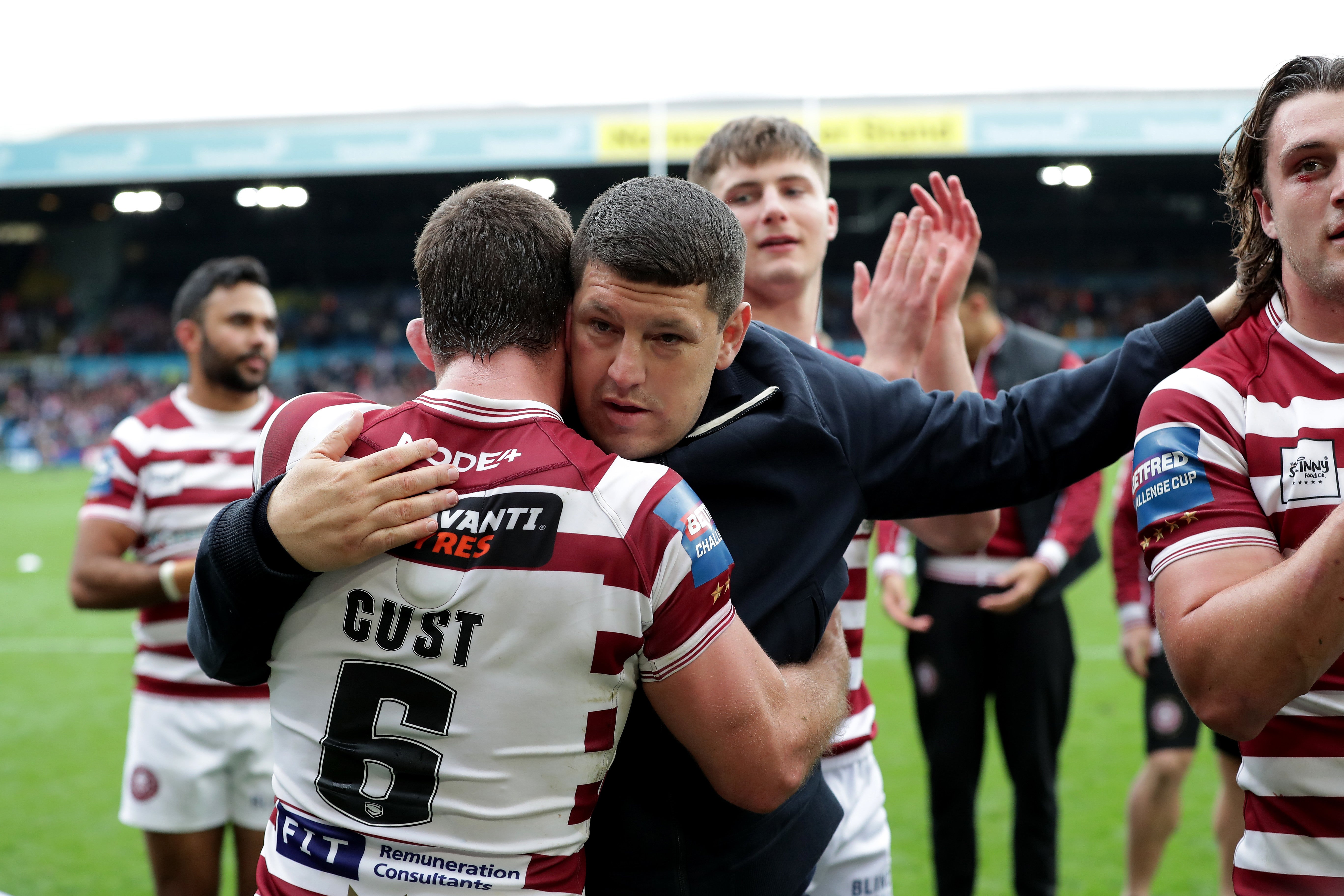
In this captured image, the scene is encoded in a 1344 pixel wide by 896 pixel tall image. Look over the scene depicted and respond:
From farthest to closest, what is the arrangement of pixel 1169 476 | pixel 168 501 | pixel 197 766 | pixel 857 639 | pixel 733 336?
1. pixel 168 501
2. pixel 197 766
3. pixel 857 639
4. pixel 733 336
5. pixel 1169 476

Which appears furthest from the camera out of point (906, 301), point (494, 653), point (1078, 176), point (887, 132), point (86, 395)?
point (86, 395)

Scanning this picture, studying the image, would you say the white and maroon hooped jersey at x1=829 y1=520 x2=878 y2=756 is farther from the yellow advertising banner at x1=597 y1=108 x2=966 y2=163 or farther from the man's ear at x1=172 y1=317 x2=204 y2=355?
the yellow advertising banner at x1=597 y1=108 x2=966 y2=163

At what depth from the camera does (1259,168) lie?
1886 millimetres

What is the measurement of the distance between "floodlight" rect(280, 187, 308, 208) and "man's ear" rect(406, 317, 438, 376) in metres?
27.1

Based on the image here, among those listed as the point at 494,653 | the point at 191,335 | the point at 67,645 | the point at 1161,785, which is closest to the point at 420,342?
the point at 494,653

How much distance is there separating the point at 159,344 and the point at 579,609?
1412 inches

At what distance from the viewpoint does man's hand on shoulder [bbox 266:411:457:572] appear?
1.48m

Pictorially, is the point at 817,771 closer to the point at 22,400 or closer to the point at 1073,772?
the point at 1073,772

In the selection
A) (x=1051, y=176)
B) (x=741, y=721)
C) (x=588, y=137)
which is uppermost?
(x=1051, y=176)

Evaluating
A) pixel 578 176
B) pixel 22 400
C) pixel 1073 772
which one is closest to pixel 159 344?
pixel 22 400

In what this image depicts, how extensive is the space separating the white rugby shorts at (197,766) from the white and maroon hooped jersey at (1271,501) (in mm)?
3079

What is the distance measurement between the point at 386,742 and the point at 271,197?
98.6ft

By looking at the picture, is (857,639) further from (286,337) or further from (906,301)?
(286,337)

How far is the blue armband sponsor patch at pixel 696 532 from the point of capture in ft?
4.96
